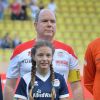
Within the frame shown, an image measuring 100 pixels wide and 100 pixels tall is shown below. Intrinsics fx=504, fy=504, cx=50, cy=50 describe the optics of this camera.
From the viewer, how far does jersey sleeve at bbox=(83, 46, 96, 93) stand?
428 centimetres

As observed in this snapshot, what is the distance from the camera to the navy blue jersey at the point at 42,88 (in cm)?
358

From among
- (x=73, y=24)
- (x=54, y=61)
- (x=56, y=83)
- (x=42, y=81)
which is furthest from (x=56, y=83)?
(x=73, y=24)

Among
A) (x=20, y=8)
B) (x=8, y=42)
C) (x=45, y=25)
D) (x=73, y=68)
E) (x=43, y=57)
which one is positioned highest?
(x=20, y=8)

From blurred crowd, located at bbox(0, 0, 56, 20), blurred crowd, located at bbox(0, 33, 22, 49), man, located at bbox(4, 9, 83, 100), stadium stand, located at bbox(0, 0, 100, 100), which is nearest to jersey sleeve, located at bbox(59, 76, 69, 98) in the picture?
man, located at bbox(4, 9, 83, 100)

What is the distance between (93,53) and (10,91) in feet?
2.51

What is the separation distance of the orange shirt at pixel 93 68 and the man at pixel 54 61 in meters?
0.14

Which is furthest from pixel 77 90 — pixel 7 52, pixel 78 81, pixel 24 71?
pixel 7 52

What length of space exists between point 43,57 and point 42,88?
0.22 m

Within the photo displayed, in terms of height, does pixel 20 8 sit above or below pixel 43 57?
above

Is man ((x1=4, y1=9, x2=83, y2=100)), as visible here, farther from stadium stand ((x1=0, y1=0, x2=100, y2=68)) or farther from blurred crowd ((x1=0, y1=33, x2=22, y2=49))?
stadium stand ((x1=0, y1=0, x2=100, y2=68))

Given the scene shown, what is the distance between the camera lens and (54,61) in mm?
4105

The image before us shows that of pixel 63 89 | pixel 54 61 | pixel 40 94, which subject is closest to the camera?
pixel 40 94

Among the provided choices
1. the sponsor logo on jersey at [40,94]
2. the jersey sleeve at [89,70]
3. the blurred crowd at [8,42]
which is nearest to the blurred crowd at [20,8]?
the blurred crowd at [8,42]

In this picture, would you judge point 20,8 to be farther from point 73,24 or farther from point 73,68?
point 73,68
